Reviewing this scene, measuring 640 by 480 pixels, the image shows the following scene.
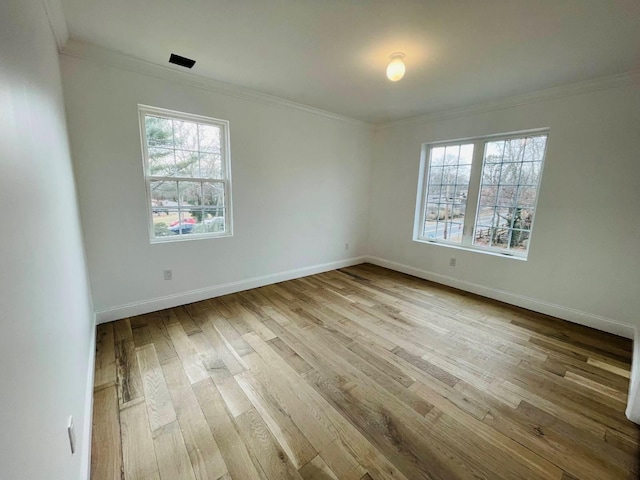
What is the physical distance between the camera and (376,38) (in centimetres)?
208

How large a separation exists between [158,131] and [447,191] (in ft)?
12.5

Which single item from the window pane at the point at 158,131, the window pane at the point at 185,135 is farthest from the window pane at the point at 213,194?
the window pane at the point at 158,131

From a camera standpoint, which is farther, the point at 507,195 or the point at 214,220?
the point at 507,195

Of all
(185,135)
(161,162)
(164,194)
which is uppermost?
(185,135)

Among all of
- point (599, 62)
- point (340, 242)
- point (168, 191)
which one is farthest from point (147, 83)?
point (599, 62)

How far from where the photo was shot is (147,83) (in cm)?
266

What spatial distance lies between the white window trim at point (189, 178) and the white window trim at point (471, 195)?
9.32ft

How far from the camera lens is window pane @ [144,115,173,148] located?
279 centimetres

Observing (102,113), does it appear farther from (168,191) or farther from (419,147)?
(419,147)

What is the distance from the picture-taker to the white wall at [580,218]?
2.63m

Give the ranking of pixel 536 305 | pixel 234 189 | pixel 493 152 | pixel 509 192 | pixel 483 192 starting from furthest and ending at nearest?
pixel 483 192, pixel 493 152, pixel 509 192, pixel 234 189, pixel 536 305

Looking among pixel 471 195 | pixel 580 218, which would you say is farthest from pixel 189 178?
pixel 580 218

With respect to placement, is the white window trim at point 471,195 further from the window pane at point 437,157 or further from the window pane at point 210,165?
the window pane at point 210,165

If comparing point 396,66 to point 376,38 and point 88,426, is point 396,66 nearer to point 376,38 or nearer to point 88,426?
point 376,38
